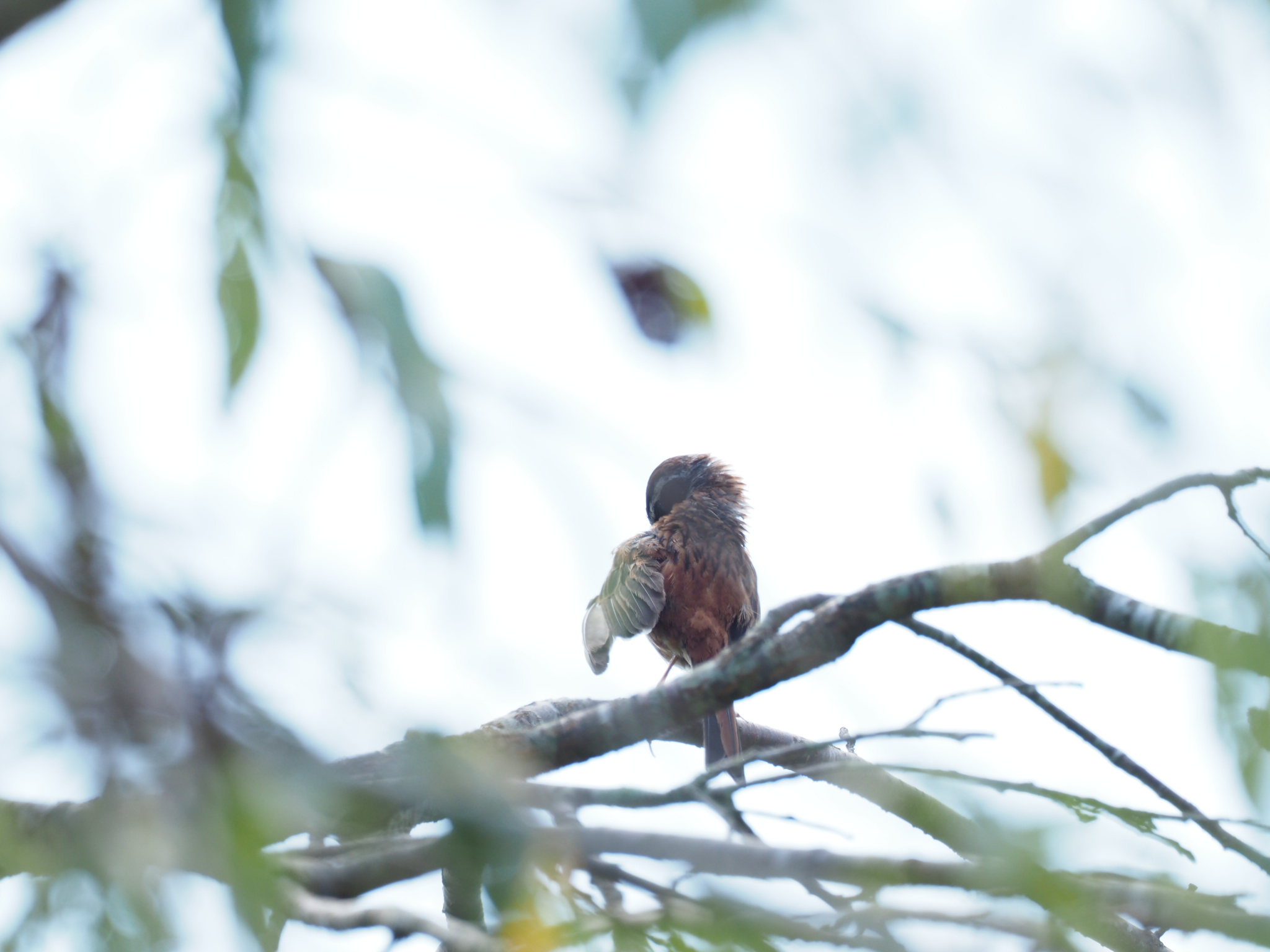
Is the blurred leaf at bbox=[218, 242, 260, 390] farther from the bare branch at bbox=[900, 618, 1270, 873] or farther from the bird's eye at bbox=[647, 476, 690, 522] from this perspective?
the bird's eye at bbox=[647, 476, 690, 522]

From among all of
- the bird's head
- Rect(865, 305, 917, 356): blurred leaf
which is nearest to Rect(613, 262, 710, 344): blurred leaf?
Rect(865, 305, 917, 356): blurred leaf

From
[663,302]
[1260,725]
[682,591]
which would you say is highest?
[682,591]

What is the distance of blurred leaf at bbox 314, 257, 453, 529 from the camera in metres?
0.92

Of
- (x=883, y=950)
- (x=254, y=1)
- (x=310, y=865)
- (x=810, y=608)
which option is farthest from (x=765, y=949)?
(x=254, y=1)

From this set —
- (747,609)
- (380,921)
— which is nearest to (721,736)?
(747,609)

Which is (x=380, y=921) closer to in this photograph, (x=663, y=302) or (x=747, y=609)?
(x=663, y=302)

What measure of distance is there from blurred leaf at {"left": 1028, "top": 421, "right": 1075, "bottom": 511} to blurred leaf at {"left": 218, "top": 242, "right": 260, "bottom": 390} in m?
0.81

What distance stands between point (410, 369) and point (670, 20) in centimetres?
40

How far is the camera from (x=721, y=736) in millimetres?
3443

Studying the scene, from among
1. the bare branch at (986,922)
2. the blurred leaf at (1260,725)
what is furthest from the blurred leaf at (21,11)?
the blurred leaf at (1260,725)

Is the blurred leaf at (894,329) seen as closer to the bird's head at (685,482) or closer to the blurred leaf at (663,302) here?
the blurred leaf at (663,302)

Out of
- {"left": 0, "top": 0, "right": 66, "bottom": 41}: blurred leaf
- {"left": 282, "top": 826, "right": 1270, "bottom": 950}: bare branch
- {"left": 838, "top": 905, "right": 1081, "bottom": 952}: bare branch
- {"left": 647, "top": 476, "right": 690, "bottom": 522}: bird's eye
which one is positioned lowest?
{"left": 838, "top": 905, "right": 1081, "bottom": 952}: bare branch

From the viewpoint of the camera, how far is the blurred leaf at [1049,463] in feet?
3.52

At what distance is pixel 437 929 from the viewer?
142cm
